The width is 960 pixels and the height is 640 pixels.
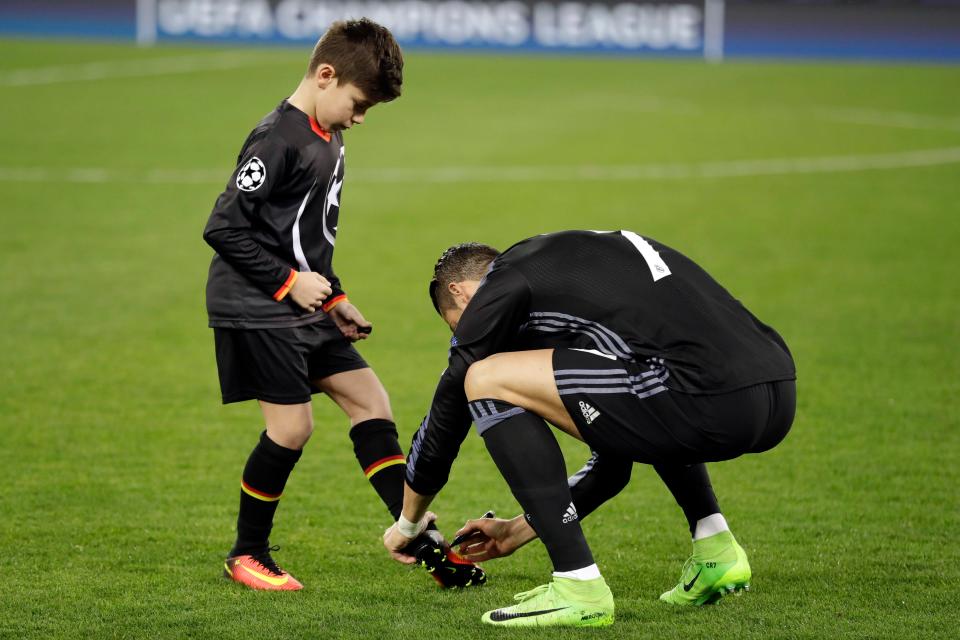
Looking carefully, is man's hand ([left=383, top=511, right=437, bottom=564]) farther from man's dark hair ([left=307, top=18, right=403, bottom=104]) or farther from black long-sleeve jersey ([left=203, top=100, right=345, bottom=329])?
man's dark hair ([left=307, top=18, right=403, bottom=104])

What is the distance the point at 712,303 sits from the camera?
390 centimetres

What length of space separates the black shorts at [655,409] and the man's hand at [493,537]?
530 mm

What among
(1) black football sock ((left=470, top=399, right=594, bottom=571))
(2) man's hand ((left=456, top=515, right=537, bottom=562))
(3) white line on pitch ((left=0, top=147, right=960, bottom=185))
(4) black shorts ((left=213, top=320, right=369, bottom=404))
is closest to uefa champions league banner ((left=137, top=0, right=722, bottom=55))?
(3) white line on pitch ((left=0, top=147, right=960, bottom=185))

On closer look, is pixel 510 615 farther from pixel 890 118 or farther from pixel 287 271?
pixel 890 118

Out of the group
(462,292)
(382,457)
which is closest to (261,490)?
(382,457)

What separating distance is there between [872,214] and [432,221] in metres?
4.26

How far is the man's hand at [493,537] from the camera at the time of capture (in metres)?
4.30

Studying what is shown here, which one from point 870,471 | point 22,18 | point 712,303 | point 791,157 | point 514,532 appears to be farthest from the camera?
point 22,18

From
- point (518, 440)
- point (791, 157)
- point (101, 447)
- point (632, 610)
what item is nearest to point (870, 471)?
point (632, 610)

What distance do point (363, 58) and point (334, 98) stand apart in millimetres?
163

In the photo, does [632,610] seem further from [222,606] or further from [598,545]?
[222,606]

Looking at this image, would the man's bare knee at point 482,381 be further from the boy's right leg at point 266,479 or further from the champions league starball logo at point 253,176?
the champions league starball logo at point 253,176

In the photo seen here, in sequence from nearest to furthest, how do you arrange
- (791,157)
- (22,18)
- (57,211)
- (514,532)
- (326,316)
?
(514,532), (326,316), (57,211), (791,157), (22,18)

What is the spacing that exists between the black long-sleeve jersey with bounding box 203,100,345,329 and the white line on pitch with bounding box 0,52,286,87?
17.6 metres
